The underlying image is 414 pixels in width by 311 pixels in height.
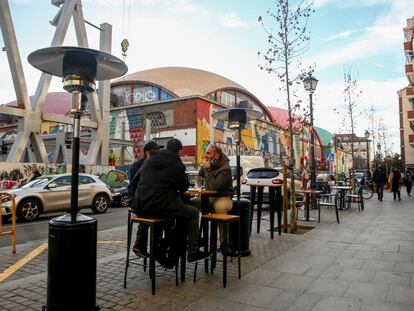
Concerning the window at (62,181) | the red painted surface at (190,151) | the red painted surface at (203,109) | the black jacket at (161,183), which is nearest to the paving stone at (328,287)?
the black jacket at (161,183)

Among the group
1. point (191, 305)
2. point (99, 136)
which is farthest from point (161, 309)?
point (99, 136)

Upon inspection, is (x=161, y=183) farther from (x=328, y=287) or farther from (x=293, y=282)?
(x=328, y=287)

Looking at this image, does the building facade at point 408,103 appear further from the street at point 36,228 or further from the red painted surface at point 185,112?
the street at point 36,228

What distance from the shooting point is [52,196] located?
1249cm

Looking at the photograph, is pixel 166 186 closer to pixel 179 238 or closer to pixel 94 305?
pixel 179 238

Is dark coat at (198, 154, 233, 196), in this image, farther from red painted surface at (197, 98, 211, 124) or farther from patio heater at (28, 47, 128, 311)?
red painted surface at (197, 98, 211, 124)

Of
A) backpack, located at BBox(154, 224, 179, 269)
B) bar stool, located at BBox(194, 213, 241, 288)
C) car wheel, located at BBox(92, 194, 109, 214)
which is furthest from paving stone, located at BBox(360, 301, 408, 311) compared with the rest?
car wheel, located at BBox(92, 194, 109, 214)

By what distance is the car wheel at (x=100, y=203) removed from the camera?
14219 millimetres

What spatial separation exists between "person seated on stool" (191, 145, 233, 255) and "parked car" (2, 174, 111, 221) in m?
8.38

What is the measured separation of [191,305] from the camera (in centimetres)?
391

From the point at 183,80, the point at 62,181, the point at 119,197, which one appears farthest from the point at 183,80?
the point at 62,181

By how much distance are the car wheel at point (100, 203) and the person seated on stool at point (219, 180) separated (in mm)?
9595

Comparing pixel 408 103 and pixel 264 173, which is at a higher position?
pixel 408 103

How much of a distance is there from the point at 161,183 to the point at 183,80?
141ft
